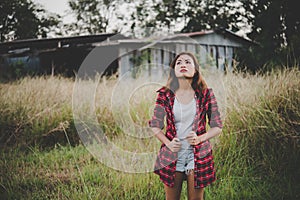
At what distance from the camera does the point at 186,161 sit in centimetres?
173

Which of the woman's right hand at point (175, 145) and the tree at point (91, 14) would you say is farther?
the tree at point (91, 14)

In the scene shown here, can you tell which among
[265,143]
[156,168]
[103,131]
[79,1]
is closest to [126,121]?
[103,131]

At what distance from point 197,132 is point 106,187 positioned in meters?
1.17

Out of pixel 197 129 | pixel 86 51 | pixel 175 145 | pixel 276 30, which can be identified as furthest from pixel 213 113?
pixel 86 51

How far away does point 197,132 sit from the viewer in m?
1.72

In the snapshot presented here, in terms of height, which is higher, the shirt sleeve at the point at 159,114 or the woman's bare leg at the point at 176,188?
the shirt sleeve at the point at 159,114

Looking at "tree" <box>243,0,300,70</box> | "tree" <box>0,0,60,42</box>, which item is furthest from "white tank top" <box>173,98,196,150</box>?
"tree" <box>0,0,60,42</box>

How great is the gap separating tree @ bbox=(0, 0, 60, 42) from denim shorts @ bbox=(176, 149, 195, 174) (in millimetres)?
13727

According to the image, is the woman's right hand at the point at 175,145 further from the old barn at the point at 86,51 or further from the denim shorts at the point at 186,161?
the old barn at the point at 86,51

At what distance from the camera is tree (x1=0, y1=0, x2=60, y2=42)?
13398mm

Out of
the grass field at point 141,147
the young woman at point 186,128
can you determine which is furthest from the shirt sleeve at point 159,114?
the grass field at point 141,147

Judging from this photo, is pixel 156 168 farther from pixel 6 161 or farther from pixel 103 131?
pixel 103 131

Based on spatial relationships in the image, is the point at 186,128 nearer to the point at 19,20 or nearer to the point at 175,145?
the point at 175,145

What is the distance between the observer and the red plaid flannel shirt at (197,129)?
1719 mm
